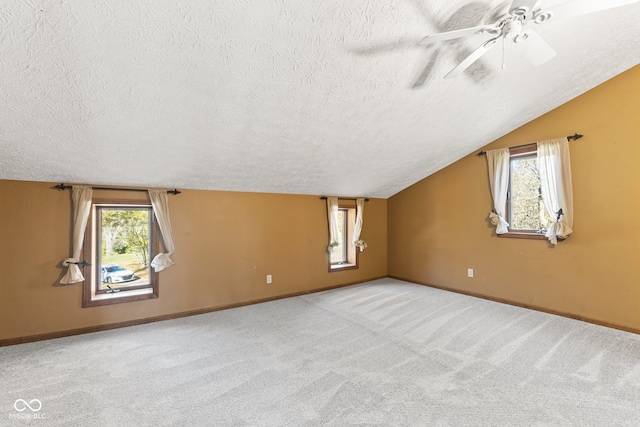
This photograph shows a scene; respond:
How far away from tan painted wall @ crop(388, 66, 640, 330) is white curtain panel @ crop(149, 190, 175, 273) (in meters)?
4.26

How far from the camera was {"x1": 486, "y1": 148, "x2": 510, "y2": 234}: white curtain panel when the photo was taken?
13.4 feet

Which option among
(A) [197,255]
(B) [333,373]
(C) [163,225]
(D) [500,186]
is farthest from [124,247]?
(D) [500,186]

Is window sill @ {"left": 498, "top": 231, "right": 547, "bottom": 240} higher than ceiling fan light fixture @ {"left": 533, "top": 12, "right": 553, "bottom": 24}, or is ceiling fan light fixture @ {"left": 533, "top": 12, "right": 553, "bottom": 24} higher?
ceiling fan light fixture @ {"left": 533, "top": 12, "right": 553, "bottom": 24}

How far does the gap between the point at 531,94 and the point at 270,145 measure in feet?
9.96

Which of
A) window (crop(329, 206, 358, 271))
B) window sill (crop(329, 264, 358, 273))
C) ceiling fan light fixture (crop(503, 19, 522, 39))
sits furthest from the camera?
window (crop(329, 206, 358, 271))

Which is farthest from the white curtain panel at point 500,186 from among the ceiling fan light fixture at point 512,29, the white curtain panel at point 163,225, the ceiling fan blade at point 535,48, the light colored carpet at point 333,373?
the white curtain panel at point 163,225

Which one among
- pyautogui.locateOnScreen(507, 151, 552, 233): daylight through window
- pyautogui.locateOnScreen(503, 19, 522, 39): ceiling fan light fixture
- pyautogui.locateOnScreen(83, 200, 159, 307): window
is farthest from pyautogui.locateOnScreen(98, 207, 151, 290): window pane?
pyautogui.locateOnScreen(507, 151, 552, 233): daylight through window

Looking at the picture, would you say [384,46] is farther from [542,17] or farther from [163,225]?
[163,225]

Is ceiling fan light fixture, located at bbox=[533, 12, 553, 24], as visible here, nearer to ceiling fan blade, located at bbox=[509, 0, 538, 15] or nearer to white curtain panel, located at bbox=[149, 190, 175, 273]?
ceiling fan blade, located at bbox=[509, 0, 538, 15]

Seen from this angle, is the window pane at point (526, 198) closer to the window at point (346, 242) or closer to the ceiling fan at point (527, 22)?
the ceiling fan at point (527, 22)

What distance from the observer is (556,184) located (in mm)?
3584

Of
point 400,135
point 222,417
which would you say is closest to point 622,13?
point 400,135

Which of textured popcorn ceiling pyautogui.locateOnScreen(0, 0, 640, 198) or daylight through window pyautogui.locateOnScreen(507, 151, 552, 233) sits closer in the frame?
textured popcorn ceiling pyautogui.locateOnScreen(0, 0, 640, 198)

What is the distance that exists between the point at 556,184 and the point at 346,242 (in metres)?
3.29
